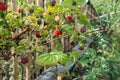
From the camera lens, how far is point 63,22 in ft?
6.85

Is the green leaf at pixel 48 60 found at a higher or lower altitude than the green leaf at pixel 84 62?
higher

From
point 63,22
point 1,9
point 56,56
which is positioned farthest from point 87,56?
point 1,9

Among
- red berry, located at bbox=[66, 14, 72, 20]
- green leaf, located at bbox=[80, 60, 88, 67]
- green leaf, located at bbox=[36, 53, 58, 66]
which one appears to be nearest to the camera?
green leaf, located at bbox=[36, 53, 58, 66]

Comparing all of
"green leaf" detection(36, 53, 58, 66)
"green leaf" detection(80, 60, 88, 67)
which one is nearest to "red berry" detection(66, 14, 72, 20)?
"green leaf" detection(36, 53, 58, 66)

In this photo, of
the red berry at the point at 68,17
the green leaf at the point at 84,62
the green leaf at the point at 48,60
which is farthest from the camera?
the green leaf at the point at 84,62

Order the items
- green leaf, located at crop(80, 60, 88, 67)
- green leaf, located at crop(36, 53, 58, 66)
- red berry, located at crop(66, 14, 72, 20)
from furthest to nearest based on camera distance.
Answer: green leaf, located at crop(80, 60, 88, 67) → red berry, located at crop(66, 14, 72, 20) → green leaf, located at crop(36, 53, 58, 66)

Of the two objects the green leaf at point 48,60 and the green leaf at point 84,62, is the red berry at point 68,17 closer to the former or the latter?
the green leaf at point 48,60

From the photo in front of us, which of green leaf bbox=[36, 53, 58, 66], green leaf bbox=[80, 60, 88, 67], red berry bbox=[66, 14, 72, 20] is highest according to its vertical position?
red berry bbox=[66, 14, 72, 20]

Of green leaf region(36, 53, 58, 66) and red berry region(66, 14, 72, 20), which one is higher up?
red berry region(66, 14, 72, 20)

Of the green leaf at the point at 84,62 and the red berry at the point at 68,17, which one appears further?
the green leaf at the point at 84,62

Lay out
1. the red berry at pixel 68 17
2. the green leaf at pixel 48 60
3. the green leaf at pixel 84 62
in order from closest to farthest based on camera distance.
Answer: the green leaf at pixel 48 60
the red berry at pixel 68 17
the green leaf at pixel 84 62

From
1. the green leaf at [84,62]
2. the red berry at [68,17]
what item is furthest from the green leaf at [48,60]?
the green leaf at [84,62]

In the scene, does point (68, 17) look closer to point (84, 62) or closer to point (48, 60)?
point (48, 60)

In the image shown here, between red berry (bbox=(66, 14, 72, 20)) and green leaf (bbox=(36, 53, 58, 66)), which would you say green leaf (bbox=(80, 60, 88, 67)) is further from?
green leaf (bbox=(36, 53, 58, 66))
